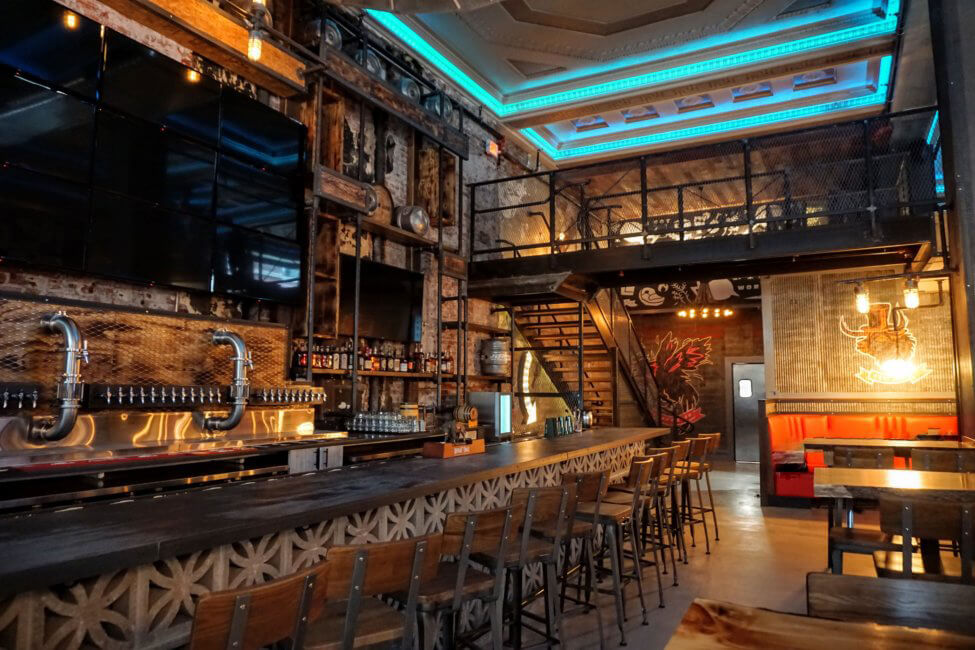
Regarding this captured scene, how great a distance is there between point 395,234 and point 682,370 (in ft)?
32.6

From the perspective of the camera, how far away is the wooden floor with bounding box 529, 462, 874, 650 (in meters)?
3.89

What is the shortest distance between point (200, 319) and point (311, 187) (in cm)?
170

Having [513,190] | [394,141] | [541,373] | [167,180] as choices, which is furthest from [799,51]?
[167,180]

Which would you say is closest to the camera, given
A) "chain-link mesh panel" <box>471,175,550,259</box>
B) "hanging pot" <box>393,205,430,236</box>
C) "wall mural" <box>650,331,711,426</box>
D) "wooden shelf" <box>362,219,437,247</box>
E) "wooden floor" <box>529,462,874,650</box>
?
"wooden floor" <box>529,462,874,650</box>

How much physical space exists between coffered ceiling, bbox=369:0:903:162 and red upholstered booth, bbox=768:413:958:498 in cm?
455

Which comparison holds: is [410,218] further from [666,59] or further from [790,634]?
[790,634]

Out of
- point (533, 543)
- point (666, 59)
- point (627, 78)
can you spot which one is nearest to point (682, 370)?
point (627, 78)

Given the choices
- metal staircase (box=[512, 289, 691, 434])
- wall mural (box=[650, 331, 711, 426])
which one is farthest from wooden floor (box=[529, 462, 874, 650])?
wall mural (box=[650, 331, 711, 426])

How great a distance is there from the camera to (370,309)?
20.9ft

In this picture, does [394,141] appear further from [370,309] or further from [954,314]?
[954,314]

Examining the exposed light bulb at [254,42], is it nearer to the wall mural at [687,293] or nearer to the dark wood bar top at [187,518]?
the dark wood bar top at [187,518]

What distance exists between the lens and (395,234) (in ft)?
22.1

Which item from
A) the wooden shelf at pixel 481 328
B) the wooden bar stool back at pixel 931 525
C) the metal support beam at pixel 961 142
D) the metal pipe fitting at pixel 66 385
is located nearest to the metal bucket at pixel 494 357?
the wooden shelf at pixel 481 328

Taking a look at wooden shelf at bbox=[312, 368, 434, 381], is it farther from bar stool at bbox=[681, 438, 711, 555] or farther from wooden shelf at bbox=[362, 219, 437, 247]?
bar stool at bbox=[681, 438, 711, 555]
